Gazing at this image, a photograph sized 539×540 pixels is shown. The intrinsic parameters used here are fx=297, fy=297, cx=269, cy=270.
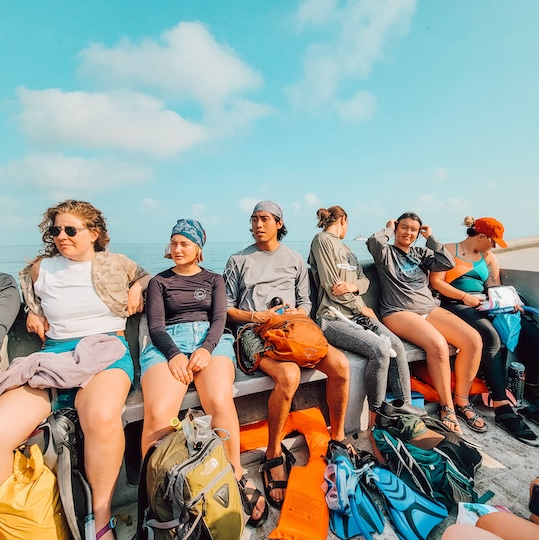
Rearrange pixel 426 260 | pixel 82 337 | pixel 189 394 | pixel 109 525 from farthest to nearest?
pixel 426 260, pixel 82 337, pixel 189 394, pixel 109 525

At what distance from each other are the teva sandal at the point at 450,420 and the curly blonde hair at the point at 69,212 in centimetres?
389

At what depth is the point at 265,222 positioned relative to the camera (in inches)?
131

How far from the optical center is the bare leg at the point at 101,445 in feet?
6.20

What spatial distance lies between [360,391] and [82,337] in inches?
101

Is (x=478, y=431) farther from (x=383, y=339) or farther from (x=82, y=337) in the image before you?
(x=82, y=337)

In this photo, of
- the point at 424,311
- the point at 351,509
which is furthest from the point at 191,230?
the point at 424,311

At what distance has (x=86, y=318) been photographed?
256 centimetres

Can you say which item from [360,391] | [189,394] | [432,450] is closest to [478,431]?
[432,450]

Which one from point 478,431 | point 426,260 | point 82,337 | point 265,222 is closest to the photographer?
point 82,337

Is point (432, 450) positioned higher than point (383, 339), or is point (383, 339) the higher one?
point (383, 339)

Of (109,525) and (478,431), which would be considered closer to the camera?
(109,525)

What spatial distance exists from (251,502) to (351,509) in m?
0.69

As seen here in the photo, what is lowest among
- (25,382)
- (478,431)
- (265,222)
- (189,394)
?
(478,431)

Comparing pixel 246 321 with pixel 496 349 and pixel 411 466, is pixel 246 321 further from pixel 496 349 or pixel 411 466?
pixel 496 349
